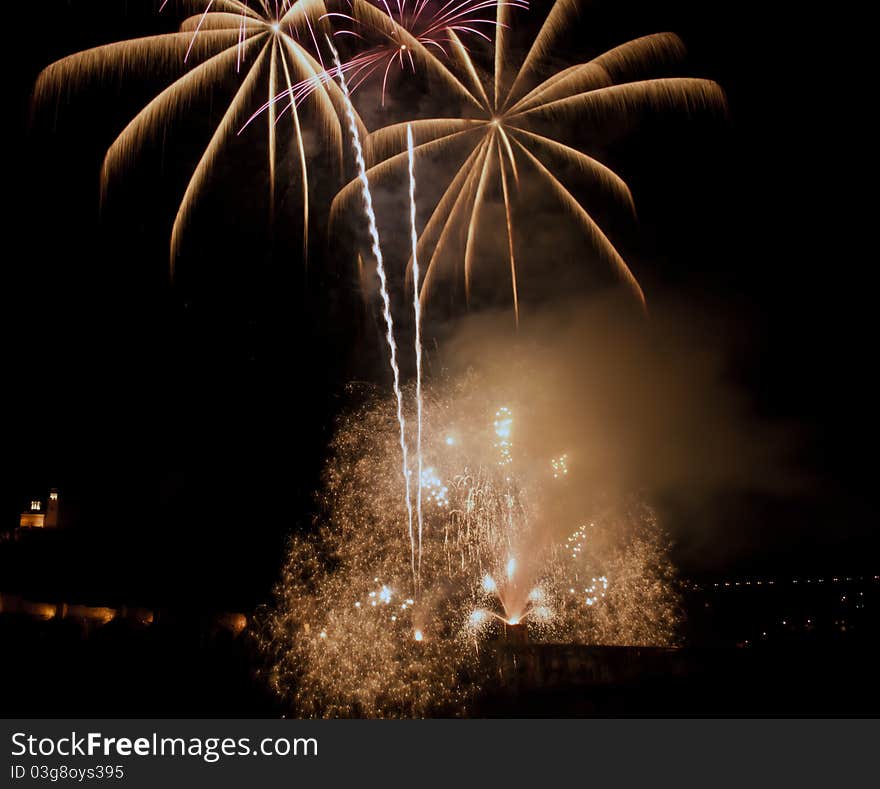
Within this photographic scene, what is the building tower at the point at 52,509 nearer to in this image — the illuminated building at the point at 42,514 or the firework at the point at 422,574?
the illuminated building at the point at 42,514

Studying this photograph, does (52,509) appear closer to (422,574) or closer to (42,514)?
(42,514)

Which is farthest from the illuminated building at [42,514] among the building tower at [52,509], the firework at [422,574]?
the firework at [422,574]

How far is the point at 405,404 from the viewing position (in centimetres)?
1653

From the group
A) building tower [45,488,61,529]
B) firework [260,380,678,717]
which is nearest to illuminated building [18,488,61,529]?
building tower [45,488,61,529]

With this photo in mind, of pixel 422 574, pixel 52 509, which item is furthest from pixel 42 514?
pixel 422 574

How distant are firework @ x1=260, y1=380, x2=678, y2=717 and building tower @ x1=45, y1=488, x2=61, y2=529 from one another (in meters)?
34.6

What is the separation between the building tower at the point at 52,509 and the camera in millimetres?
43438

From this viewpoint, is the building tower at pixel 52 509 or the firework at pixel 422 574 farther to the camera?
the building tower at pixel 52 509

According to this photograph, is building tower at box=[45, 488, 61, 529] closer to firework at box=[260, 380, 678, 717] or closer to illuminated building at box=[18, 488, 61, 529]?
illuminated building at box=[18, 488, 61, 529]

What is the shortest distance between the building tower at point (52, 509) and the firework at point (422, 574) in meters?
34.6

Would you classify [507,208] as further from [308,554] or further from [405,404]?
[308,554]

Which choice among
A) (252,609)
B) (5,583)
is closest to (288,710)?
(252,609)

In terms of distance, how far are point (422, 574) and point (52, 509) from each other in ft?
117

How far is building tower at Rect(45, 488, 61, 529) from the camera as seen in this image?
43438mm
